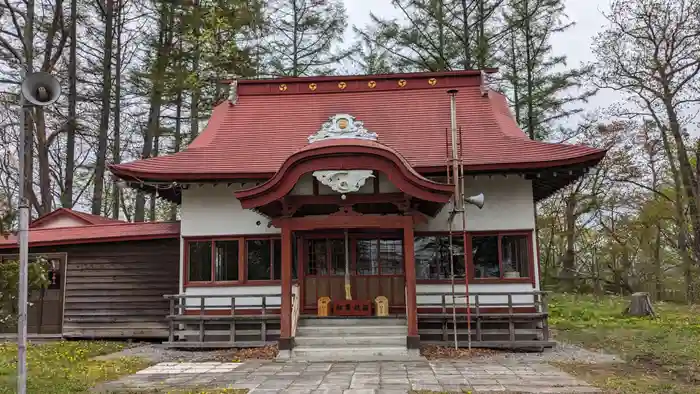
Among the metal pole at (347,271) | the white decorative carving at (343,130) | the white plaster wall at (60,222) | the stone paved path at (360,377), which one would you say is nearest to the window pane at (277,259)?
the metal pole at (347,271)

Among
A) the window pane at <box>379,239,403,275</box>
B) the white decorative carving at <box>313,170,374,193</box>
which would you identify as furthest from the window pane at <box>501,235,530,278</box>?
the white decorative carving at <box>313,170,374,193</box>

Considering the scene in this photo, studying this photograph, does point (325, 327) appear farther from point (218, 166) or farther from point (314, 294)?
point (218, 166)

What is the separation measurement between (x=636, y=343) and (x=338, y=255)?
5.85 metres

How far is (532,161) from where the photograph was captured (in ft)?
32.4

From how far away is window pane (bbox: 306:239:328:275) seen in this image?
1079 cm

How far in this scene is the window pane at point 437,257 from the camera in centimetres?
1050

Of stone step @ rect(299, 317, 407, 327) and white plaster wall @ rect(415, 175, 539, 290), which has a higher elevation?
white plaster wall @ rect(415, 175, 539, 290)

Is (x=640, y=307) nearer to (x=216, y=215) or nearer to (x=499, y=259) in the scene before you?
(x=499, y=259)

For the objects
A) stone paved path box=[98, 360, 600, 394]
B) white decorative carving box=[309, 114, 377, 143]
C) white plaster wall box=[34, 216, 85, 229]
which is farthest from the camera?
white plaster wall box=[34, 216, 85, 229]

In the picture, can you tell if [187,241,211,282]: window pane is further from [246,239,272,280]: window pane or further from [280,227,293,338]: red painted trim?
[280,227,293,338]: red painted trim

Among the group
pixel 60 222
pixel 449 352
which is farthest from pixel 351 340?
pixel 60 222

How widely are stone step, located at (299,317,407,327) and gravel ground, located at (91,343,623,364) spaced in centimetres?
79

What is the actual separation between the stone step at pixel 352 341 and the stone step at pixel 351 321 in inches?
15.9

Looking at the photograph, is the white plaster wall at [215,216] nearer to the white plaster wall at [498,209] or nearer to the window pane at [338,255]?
the window pane at [338,255]
